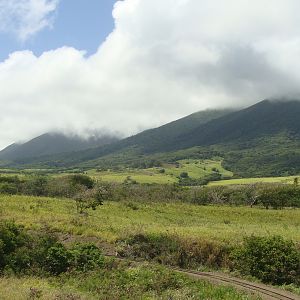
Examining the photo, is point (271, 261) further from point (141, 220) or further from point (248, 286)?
point (141, 220)

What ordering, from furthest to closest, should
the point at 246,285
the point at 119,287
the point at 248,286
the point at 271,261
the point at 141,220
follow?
the point at 141,220
the point at 271,261
the point at 246,285
the point at 248,286
the point at 119,287

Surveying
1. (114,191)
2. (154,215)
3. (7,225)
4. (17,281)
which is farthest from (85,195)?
(17,281)

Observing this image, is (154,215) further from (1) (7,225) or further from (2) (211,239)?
(1) (7,225)

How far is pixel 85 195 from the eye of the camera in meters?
73.0

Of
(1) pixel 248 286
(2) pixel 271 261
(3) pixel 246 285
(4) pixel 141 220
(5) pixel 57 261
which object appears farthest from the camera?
(4) pixel 141 220

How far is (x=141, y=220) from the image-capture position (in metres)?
54.2

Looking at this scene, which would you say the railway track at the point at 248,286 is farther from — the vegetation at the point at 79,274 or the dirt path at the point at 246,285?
the vegetation at the point at 79,274

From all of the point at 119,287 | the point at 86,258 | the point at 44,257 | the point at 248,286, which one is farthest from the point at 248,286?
the point at 44,257

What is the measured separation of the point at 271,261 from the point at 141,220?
28.9 meters

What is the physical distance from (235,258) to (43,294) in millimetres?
14175

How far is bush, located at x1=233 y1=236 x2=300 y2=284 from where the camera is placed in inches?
1042

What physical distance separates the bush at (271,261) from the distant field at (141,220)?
214 inches

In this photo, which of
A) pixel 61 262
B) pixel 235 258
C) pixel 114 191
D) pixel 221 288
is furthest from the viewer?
pixel 114 191

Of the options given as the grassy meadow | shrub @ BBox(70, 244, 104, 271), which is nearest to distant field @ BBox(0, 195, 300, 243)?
shrub @ BBox(70, 244, 104, 271)
